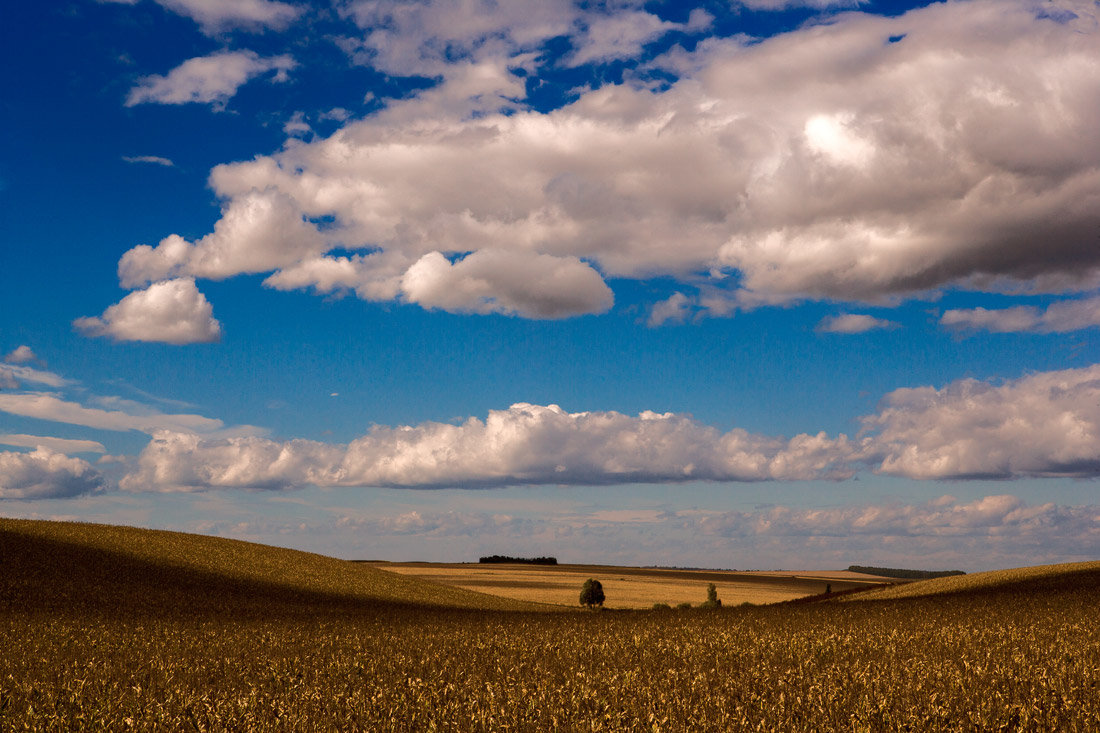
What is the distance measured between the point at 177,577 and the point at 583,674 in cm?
3752

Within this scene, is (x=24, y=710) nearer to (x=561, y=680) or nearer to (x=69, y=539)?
(x=561, y=680)

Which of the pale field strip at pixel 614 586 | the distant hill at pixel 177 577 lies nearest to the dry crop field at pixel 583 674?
the distant hill at pixel 177 577

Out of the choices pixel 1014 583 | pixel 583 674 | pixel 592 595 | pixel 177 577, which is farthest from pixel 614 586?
pixel 583 674

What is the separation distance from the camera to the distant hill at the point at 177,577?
33.8m

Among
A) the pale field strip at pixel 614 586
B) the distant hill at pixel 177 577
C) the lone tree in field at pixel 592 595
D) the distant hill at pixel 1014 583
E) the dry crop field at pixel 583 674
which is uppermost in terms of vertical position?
the dry crop field at pixel 583 674

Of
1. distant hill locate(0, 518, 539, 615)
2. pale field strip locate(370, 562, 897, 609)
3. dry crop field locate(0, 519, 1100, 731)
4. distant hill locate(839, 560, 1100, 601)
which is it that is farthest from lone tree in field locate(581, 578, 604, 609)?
dry crop field locate(0, 519, 1100, 731)

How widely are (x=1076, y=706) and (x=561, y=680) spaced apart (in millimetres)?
5857

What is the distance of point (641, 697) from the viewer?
8906mm

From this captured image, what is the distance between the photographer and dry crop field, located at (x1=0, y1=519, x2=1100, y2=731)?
25.1 feet

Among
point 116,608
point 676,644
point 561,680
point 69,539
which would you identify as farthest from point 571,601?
point 561,680

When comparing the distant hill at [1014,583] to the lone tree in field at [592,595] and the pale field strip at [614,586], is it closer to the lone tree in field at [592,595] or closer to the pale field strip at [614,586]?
the pale field strip at [614,586]

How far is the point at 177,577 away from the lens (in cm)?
4156

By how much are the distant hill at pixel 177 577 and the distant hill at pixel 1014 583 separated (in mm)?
21558

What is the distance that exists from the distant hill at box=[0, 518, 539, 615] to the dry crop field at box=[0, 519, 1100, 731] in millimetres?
6438
